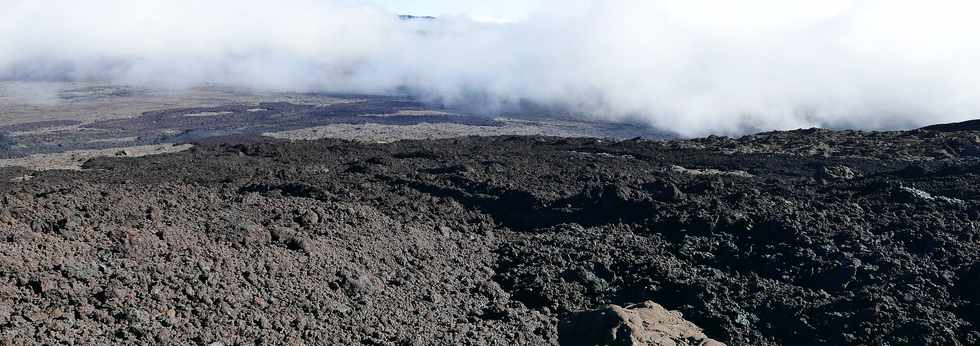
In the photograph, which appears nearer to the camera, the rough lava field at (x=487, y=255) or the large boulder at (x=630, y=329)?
the rough lava field at (x=487, y=255)

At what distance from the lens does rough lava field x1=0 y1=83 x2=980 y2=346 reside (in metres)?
8.80

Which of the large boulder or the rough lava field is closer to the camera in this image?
the rough lava field

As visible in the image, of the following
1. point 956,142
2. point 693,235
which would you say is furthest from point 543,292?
point 956,142

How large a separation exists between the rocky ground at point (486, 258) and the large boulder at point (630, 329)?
0.13 ft

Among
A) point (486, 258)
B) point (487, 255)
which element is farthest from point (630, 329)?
point (487, 255)

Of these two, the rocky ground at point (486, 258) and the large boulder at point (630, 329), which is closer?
the rocky ground at point (486, 258)

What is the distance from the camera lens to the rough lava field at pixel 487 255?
28.9 ft

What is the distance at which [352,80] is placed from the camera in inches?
2990

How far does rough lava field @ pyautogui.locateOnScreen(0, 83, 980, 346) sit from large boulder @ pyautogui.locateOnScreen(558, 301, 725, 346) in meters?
0.04

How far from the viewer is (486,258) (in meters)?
13.4

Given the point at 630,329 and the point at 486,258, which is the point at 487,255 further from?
the point at 630,329

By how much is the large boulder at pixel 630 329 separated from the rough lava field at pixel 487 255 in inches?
1.6

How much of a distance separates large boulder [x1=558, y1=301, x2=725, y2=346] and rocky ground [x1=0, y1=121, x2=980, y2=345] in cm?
4

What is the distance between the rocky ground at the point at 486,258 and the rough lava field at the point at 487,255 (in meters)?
0.04
